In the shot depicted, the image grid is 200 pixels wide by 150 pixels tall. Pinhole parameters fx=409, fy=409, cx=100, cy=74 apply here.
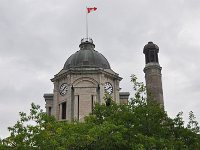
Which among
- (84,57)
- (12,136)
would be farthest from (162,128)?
(84,57)

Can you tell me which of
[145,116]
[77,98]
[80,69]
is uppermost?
[80,69]

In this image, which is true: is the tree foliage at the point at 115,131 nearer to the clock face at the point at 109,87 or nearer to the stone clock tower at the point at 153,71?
the clock face at the point at 109,87

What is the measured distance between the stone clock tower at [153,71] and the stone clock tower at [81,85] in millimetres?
4469

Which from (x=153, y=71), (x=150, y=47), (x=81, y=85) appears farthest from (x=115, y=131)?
(x=150, y=47)

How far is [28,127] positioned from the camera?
79.3 ft

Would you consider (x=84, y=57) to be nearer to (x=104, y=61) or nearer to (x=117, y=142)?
(x=104, y=61)

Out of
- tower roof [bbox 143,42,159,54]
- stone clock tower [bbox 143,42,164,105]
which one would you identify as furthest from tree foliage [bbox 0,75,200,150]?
tower roof [bbox 143,42,159,54]

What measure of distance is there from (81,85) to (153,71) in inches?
423

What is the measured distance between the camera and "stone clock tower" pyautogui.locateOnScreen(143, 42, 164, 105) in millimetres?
54688

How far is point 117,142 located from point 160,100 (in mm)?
31539

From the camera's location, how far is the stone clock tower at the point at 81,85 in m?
50.8

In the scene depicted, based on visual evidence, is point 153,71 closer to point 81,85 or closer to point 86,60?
point 86,60

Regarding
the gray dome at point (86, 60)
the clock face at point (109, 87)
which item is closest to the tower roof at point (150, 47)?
the gray dome at point (86, 60)

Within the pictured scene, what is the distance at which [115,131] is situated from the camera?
24.1 metres
